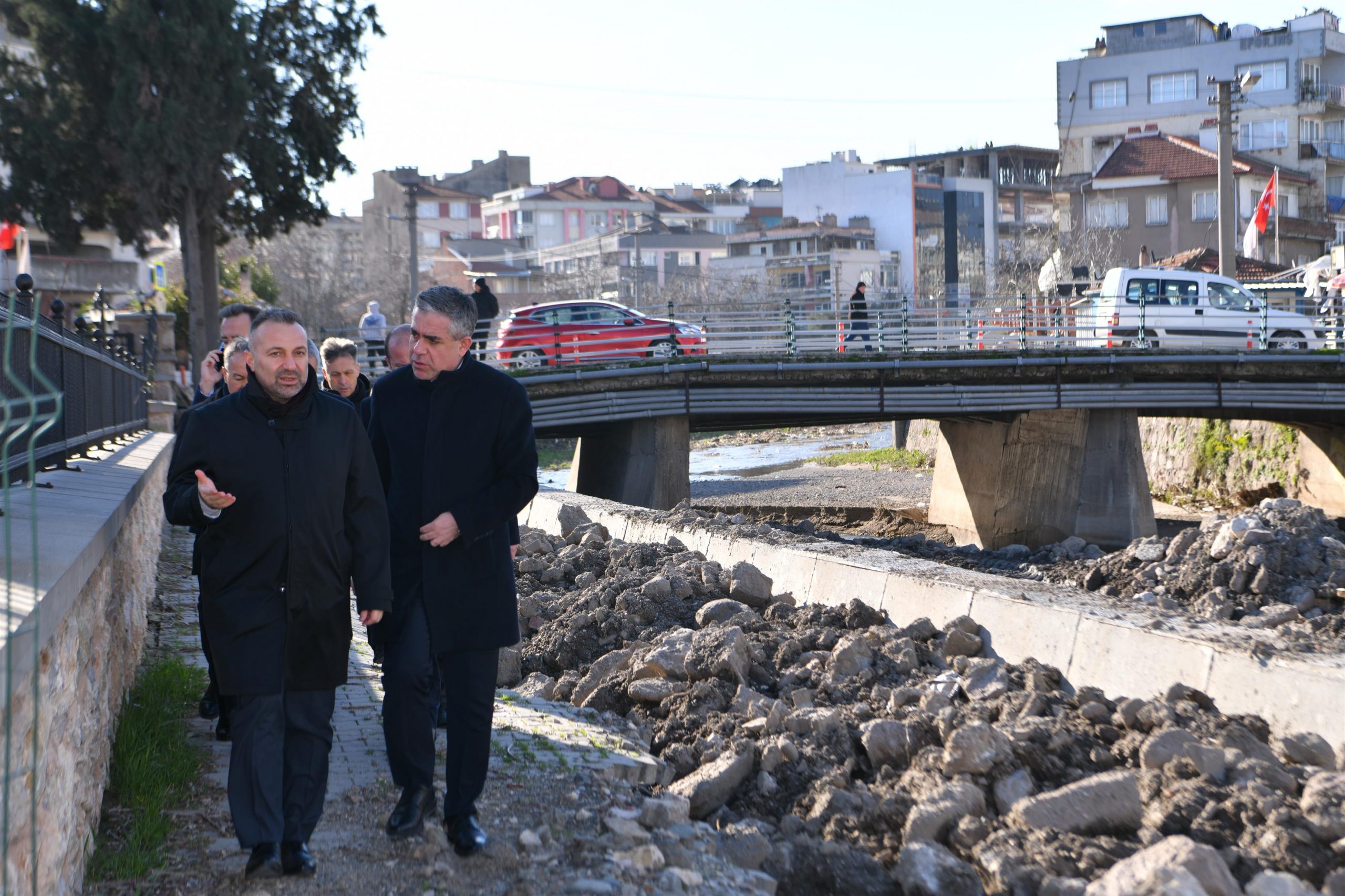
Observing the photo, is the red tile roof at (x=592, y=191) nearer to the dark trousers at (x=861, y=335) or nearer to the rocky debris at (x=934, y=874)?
the dark trousers at (x=861, y=335)

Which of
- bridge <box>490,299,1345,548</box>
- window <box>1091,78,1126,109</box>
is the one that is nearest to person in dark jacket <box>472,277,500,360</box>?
bridge <box>490,299,1345,548</box>

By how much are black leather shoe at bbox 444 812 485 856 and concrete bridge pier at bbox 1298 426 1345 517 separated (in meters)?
26.8

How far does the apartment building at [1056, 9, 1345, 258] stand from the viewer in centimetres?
7000

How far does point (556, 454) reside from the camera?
147 feet

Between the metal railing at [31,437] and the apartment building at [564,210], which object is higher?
the apartment building at [564,210]

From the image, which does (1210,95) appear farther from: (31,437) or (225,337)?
(31,437)

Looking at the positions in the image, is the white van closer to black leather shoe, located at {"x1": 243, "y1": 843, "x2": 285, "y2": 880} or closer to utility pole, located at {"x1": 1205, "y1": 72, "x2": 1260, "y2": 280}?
→ utility pole, located at {"x1": 1205, "y1": 72, "x2": 1260, "y2": 280}

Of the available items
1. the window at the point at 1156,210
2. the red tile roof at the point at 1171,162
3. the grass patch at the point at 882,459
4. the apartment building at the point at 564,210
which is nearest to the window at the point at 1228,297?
the grass patch at the point at 882,459

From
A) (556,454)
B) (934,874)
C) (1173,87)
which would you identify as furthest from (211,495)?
(1173,87)

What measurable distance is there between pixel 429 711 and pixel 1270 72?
78.6 metres

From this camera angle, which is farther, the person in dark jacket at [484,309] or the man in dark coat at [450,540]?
the person in dark jacket at [484,309]

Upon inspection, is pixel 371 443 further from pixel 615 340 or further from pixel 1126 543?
pixel 1126 543

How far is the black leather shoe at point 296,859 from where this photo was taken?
13.6 ft

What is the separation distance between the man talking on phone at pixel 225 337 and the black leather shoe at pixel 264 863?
237 cm
